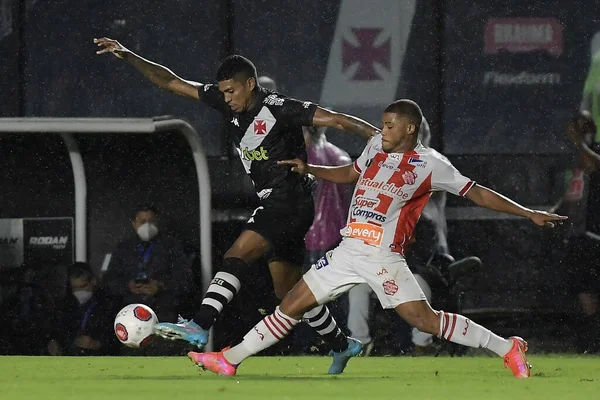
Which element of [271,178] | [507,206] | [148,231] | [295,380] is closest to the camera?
[507,206]

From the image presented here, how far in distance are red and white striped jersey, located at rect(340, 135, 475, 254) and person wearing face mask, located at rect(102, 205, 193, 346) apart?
3766 millimetres

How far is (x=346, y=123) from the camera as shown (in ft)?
32.1

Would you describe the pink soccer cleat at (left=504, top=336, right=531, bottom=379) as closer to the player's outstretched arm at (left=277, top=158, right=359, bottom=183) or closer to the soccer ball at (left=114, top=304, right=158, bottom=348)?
the player's outstretched arm at (left=277, top=158, right=359, bottom=183)

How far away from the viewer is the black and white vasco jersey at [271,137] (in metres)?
10.1

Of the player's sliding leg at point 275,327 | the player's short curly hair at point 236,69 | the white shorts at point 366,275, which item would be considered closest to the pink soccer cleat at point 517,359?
the white shorts at point 366,275

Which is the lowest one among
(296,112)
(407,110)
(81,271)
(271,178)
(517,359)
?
(81,271)

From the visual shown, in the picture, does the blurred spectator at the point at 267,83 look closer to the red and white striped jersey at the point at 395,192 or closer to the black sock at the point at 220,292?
the black sock at the point at 220,292

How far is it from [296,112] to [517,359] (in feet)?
6.60

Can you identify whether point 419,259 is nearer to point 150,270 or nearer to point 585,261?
point 585,261

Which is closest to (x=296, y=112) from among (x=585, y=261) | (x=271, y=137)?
(x=271, y=137)

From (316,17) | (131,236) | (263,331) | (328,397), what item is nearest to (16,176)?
(131,236)

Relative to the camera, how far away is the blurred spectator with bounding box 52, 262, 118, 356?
12.7m

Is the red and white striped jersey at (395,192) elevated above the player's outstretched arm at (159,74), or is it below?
below

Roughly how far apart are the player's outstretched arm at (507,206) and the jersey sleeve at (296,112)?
4.23ft
